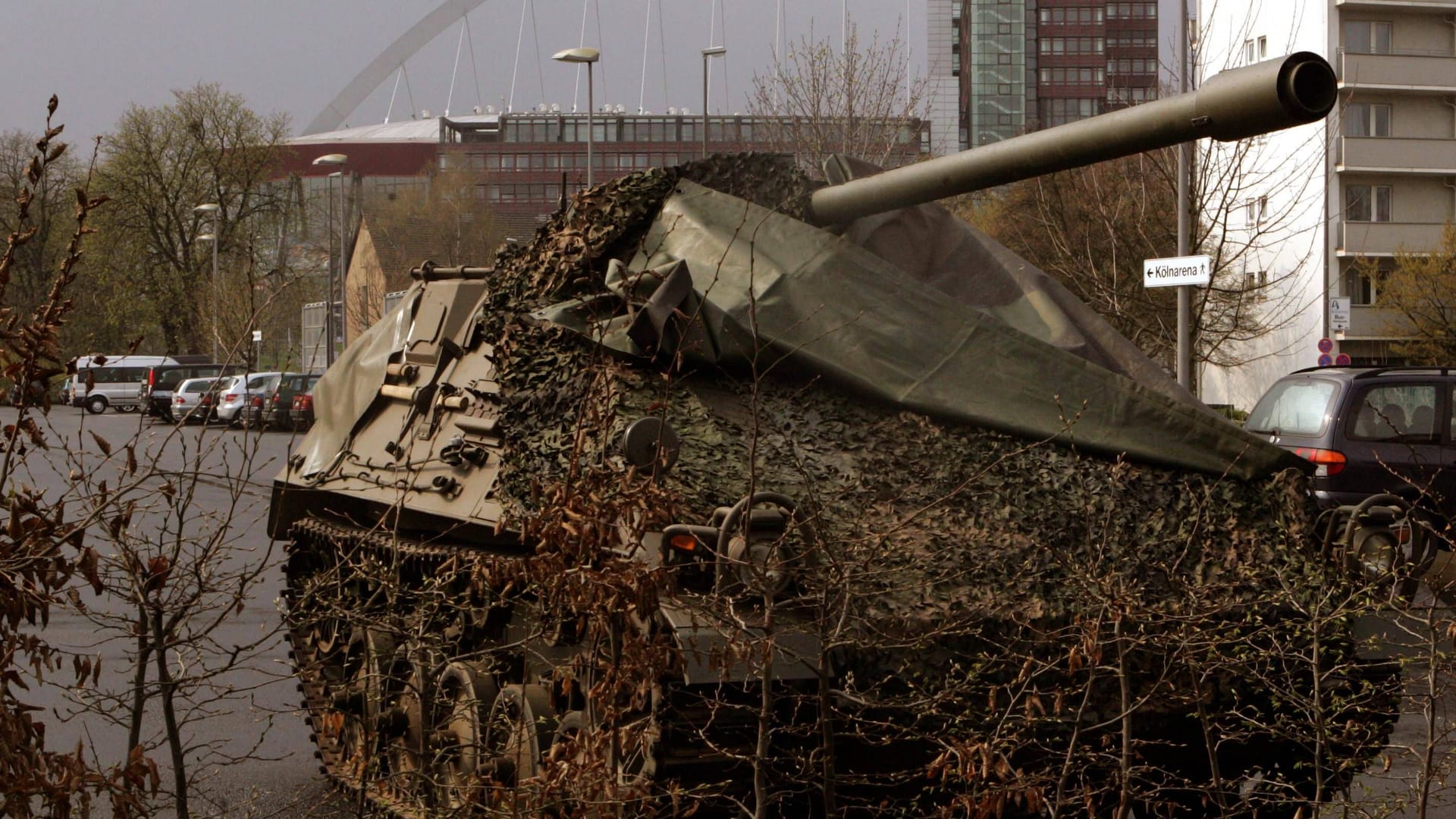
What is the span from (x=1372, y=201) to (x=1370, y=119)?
2.26m

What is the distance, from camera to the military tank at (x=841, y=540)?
4.04m

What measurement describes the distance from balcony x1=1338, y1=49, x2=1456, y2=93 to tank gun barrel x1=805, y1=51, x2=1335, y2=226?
4366 cm

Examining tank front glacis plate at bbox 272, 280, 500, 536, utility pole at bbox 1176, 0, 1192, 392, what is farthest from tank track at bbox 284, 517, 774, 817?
utility pole at bbox 1176, 0, 1192, 392

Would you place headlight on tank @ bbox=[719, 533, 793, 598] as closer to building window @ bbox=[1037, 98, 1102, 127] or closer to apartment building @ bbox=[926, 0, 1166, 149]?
apartment building @ bbox=[926, 0, 1166, 149]

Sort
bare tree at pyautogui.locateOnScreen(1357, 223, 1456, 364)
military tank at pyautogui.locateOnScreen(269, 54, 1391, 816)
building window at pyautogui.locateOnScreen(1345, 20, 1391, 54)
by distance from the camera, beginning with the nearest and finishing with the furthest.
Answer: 1. military tank at pyautogui.locateOnScreen(269, 54, 1391, 816)
2. bare tree at pyautogui.locateOnScreen(1357, 223, 1456, 364)
3. building window at pyautogui.locateOnScreen(1345, 20, 1391, 54)

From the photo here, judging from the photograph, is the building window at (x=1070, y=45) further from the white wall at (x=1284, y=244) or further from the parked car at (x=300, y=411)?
the parked car at (x=300, y=411)

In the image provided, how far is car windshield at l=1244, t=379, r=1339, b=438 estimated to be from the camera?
1306 cm

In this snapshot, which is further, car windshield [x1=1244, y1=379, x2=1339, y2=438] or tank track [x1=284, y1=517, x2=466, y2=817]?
car windshield [x1=1244, y1=379, x2=1339, y2=438]

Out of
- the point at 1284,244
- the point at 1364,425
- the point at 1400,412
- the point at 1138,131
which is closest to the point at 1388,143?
the point at 1284,244

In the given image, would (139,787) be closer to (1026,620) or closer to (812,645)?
(812,645)

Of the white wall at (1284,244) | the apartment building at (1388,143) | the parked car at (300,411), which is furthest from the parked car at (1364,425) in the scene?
the apartment building at (1388,143)

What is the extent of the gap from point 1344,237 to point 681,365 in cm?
4432

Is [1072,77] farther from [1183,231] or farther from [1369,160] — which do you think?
[1183,231]

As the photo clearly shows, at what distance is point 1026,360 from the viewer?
5.50 meters
